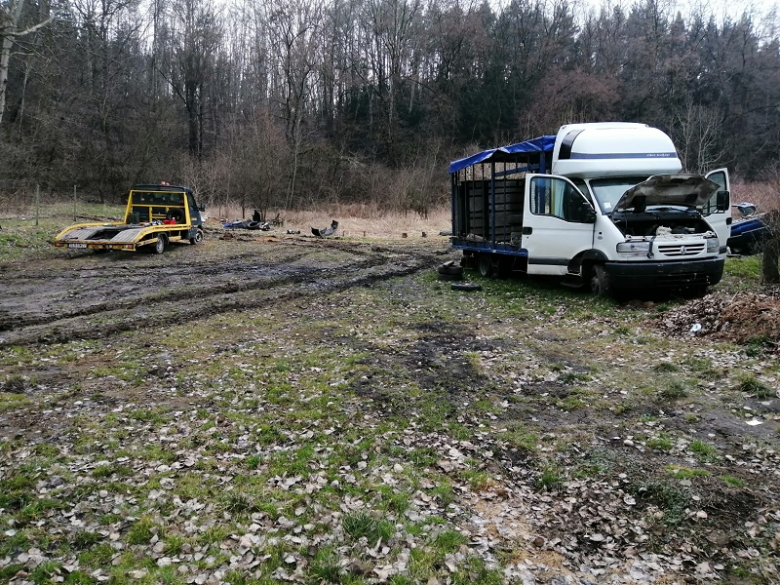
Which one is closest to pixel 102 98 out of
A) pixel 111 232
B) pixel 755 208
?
pixel 111 232

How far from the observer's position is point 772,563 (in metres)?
3.50

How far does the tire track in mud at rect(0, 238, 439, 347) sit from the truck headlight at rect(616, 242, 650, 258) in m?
6.36

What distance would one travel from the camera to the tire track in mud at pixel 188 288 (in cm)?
961

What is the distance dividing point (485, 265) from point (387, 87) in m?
44.0

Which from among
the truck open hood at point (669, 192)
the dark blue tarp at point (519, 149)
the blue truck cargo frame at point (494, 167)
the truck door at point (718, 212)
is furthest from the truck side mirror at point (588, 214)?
the truck door at point (718, 212)

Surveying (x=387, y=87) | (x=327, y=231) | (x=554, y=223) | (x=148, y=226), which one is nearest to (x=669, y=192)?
(x=554, y=223)

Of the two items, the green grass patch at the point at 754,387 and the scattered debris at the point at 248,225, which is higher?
the scattered debris at the point at 248,225

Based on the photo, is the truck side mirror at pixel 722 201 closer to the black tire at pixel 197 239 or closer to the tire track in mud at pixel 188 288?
the tire track in mud at pixel 188 288

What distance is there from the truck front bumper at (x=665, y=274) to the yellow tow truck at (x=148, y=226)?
1380 cm

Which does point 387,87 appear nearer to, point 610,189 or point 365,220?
point 365,220

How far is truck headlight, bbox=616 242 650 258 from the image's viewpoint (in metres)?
10.4

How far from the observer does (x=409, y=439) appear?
5.43 meters

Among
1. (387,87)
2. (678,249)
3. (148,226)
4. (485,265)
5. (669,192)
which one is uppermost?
(387,87)

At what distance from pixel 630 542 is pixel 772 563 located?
804mm
